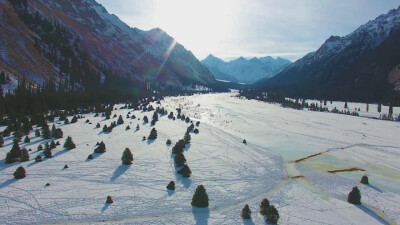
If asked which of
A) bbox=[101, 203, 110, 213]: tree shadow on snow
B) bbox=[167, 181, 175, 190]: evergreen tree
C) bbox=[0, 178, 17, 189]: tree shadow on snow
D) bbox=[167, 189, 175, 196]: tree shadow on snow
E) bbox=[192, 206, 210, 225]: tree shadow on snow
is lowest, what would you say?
bbox=[192, 206, 210, 225]: tree shadow on snow

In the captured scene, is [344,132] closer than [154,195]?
No

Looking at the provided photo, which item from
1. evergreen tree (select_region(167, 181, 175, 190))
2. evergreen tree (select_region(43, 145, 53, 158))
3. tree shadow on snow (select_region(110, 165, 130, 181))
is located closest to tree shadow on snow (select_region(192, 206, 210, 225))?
evergreen tree (select_region(167, 181, 175, 190))

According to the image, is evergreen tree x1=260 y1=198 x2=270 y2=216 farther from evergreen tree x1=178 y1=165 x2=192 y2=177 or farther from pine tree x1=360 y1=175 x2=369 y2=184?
pine tree x1=360 y1=175 x2=369 y2=184

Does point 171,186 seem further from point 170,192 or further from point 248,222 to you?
point 248,222

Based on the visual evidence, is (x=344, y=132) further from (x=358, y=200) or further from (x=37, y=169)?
(x=37, y=169)

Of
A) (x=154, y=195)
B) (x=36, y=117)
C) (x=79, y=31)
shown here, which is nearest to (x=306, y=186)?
(x=154, y=195)

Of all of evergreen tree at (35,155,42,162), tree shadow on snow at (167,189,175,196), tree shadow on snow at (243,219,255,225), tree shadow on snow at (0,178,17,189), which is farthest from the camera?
evergreen tree at (35,155,42,162)

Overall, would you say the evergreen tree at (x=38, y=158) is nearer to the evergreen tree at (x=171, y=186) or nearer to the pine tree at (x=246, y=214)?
the evergreen tree at (x=171, y=186)
